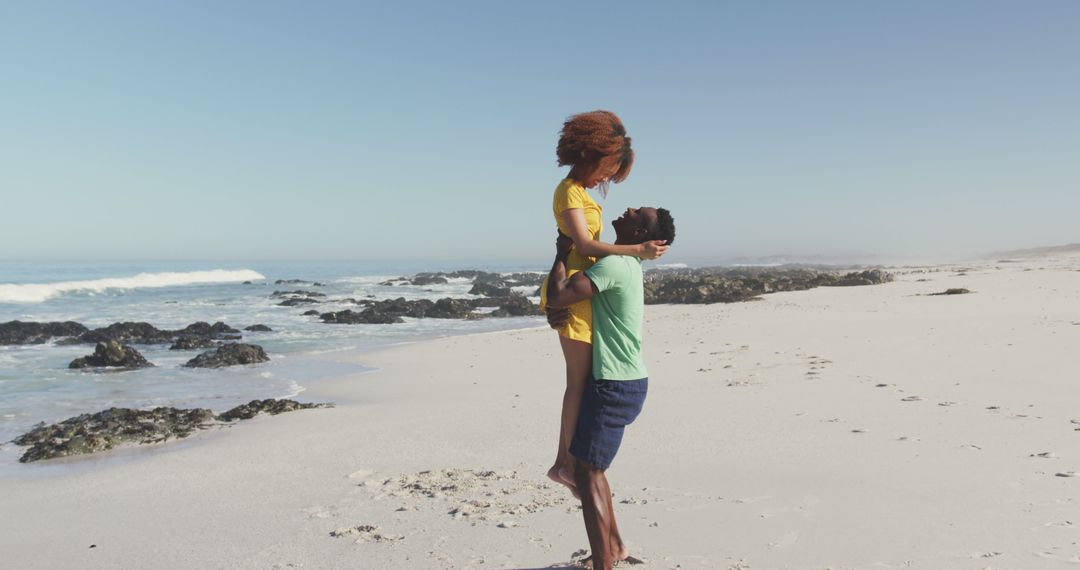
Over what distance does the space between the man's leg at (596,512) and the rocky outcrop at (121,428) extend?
521 cm

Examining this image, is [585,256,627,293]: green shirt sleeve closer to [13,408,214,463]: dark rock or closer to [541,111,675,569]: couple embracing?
[541,111,675,569]: couple embracing

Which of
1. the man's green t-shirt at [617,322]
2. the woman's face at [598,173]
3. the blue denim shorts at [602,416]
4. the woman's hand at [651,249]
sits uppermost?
the woman's face at [598,173]

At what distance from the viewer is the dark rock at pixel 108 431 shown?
630 cm

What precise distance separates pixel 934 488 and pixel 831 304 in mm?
14006

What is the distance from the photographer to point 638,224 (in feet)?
9.92

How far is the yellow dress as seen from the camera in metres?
2.94

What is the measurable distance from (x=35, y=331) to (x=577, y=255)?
19831 millimetres

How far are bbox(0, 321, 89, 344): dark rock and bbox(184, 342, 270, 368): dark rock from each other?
24.1ft

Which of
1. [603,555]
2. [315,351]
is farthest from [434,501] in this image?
[315,351]

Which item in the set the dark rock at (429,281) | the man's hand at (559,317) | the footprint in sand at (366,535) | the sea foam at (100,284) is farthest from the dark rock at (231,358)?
the dark rock at (429,281)

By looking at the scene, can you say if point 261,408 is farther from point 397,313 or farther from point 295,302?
point 295,302

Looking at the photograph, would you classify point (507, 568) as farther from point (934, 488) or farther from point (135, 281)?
point (135, 281)

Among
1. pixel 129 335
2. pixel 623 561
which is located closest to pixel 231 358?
pixel 129 335

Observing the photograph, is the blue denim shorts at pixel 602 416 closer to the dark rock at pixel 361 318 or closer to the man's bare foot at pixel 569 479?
the man's bare foot at pixel 569 479
